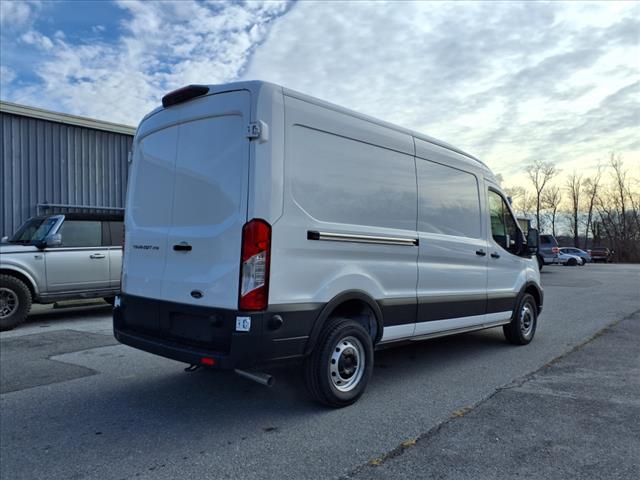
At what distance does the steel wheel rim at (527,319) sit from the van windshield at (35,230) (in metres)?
7.87

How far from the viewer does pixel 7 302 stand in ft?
27.8

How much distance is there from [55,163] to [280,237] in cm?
1324

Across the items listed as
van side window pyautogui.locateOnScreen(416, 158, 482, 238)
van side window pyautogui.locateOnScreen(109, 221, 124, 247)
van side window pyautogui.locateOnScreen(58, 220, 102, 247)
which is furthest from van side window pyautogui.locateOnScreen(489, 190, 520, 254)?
van side window pyautogui.locateOnScreen(58, 220, 102, 247)

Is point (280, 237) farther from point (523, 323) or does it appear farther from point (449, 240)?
point (523, 323)

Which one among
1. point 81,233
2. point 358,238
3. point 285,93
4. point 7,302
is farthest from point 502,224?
point 7,302

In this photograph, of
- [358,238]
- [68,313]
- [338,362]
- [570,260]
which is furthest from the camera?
[570,260]

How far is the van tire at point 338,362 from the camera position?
4172 mm

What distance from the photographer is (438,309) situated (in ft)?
18.2

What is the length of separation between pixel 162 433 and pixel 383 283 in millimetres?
2225

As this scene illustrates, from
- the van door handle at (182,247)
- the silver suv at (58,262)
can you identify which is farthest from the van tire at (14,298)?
the van door handle at (182,247)

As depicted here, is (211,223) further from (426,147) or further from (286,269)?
(426,147)

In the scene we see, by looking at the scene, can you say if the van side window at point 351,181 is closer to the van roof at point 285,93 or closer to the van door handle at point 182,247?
the van roof at point 285,93

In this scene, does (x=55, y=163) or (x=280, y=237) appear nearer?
(x=280, y=237)

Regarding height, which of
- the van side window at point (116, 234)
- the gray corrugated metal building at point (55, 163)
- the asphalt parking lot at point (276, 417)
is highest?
the gray corrugated metal building at point (55, 163)
